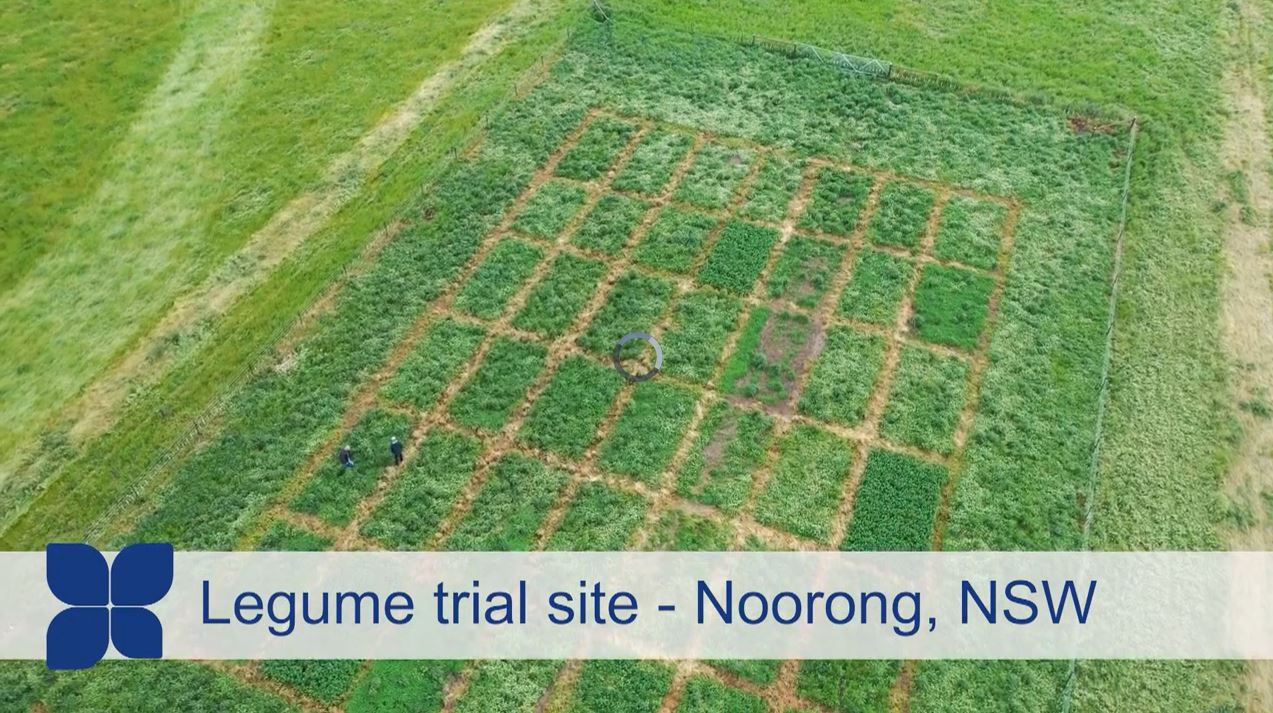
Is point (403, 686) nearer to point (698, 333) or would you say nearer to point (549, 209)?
point (698, 333)

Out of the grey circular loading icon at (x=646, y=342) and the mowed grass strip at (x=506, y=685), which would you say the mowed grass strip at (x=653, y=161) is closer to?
the grey circular loading icon at (x=646, y=342)

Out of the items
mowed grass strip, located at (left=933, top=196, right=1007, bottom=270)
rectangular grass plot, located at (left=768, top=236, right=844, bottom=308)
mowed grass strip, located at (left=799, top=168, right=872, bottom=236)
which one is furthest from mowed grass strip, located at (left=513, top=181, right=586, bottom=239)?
mowed grass strip, located at (left=933, top=196, right=1007, bottom=270)

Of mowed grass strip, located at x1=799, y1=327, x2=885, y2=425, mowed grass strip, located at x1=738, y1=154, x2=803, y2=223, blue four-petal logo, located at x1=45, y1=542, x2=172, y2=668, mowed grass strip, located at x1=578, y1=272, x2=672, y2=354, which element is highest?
mowed grass strip, located at x1=738, y1=154, x2=803, y2=223

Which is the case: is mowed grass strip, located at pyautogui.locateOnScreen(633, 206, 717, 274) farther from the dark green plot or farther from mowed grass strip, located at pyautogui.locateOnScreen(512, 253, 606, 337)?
mowed grass strip, located at pyautogui.locateOnScreen(512, 253, 606, 337)

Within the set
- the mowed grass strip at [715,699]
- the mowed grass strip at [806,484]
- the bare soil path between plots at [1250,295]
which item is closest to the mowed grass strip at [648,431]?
the mowed grass strip at [806,484]

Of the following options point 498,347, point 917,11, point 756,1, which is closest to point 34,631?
point 498,347

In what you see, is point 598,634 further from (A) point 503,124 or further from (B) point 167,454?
(A) point 503,124

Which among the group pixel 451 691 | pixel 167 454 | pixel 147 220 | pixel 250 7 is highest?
pixel 250 7
